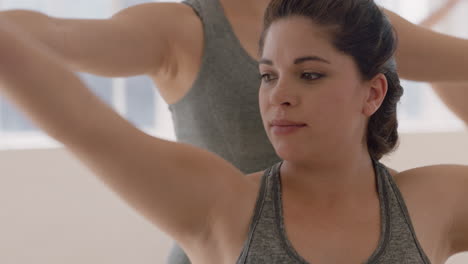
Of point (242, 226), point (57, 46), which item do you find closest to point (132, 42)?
point (57, 46)

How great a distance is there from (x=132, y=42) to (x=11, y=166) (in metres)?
1.72

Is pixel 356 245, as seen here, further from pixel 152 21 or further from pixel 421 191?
pixel 152 21

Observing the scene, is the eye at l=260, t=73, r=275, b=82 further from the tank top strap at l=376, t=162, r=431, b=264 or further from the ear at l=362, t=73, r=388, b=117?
the tank top strap at l=376, t=162, r=431, b=264

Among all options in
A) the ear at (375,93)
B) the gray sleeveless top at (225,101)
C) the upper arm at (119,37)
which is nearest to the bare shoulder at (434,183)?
the ear at (375,93)

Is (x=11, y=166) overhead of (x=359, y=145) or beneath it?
overhead

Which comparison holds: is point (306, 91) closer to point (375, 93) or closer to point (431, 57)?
point (375, 93)

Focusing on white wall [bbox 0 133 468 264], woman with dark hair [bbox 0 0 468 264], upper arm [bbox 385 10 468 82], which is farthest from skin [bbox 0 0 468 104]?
white wall [bbox 0 133 468 264]

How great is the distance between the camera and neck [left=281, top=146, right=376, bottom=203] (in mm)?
1241

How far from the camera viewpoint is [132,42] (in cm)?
133

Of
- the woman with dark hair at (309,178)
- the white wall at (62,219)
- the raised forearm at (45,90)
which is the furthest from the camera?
the white wall at (62,219)

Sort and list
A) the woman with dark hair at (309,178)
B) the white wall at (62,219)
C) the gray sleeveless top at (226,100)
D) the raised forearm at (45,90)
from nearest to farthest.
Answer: the raised forearm at (45,90)
the woman with dark hair at (309,178)
the gray sleeveless top at (226,100)
the white wall at (62,219)

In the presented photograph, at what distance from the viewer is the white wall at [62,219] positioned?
287cm

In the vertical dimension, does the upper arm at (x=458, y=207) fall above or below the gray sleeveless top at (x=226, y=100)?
below

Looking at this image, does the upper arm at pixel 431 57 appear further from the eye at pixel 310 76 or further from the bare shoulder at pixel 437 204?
the eye at pixel 310 76
